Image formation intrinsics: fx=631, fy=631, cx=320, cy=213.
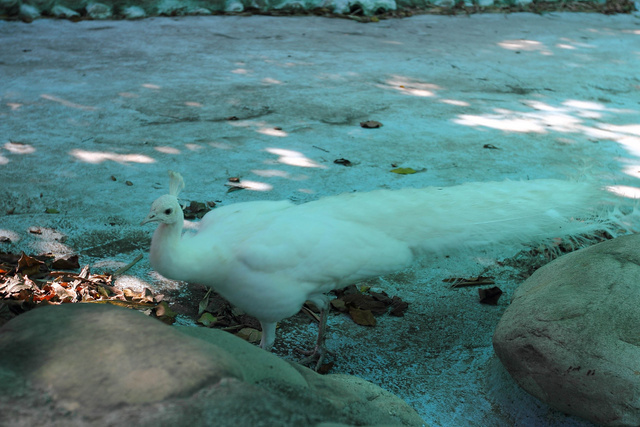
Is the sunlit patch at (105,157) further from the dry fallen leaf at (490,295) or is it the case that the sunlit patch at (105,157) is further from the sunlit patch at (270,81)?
the dry fallen leaf at (490,295)

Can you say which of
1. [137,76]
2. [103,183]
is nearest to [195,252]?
[103,183]

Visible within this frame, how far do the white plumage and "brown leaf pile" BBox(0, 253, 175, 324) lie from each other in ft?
1.49

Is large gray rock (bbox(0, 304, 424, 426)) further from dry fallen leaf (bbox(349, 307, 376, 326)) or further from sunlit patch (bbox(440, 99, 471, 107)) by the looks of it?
sunlit patch (bbox(440, 99, 471, 107))

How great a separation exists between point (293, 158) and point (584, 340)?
2.77 m

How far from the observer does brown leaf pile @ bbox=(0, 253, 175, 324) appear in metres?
2.82

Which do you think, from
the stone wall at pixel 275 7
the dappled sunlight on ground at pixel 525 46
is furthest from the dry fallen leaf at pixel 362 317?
the stone wall at pixel 275 7

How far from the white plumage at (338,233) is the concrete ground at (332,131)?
0.23 metres

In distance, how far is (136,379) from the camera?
4.75 ft

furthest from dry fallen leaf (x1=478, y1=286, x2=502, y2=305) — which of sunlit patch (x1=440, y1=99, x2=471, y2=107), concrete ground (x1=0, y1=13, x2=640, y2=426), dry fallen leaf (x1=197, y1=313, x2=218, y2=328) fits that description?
sunlit patch (x1=440, y1=99, x2=471, y2=107)

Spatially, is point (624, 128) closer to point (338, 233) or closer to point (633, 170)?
point (633, 170)

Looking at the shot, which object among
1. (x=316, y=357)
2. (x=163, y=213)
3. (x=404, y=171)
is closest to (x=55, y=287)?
(x=163, y=213)

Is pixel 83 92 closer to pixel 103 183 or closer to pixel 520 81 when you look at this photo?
pixel 103 183

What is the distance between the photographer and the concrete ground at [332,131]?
119 inches

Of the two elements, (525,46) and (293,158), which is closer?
(293,158)
